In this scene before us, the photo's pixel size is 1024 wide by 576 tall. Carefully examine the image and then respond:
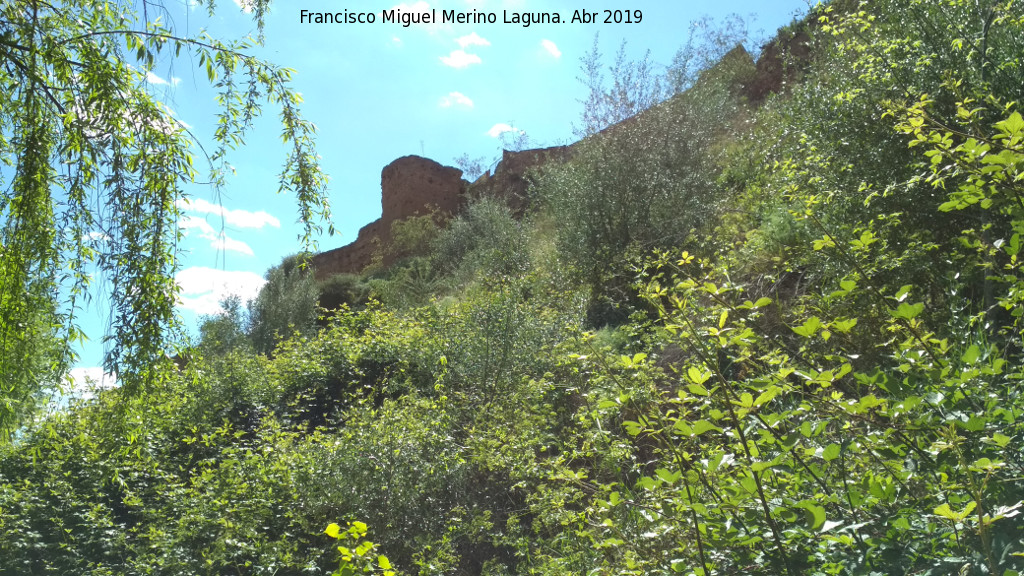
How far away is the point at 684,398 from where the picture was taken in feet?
6.56

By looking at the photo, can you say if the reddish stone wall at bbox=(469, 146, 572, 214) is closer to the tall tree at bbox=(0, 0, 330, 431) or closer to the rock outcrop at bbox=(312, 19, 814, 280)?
the rock outcrop at bbox=(312, 19, 814, 280)

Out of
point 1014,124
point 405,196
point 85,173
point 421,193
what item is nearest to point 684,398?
point 1014,124

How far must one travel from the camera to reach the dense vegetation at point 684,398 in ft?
6.56

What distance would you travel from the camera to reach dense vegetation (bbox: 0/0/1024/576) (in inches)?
78.7

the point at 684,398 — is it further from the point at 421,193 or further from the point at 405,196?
the point at 405,196

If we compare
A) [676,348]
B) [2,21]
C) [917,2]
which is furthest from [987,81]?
[2,21]

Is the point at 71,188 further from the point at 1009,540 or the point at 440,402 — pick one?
the point at 1009,540

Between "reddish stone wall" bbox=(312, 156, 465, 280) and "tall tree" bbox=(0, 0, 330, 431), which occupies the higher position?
"reddish stone wall" bbox=(312, 156, 465, 280)

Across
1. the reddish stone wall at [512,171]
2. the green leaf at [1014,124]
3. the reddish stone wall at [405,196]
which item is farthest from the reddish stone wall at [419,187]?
the green leaf at [1014,124]

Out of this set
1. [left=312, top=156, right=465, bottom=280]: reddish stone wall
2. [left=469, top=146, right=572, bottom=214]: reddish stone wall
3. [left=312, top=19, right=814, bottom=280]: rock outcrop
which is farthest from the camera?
[left=312, top=156, right=465, bottom=280]: reddish stone wall

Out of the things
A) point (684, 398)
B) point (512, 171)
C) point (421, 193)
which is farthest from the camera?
point (421, 193)

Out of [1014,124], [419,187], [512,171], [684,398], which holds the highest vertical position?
[419,187]

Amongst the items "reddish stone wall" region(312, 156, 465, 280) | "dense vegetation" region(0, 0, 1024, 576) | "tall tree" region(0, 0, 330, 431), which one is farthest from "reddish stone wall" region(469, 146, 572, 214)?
"tall tree" region(0, 0, 330, 431)

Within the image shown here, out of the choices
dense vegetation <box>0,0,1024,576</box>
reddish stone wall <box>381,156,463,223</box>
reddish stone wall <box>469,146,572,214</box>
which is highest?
reddish stone wall <box>381,156,463,223</box>
